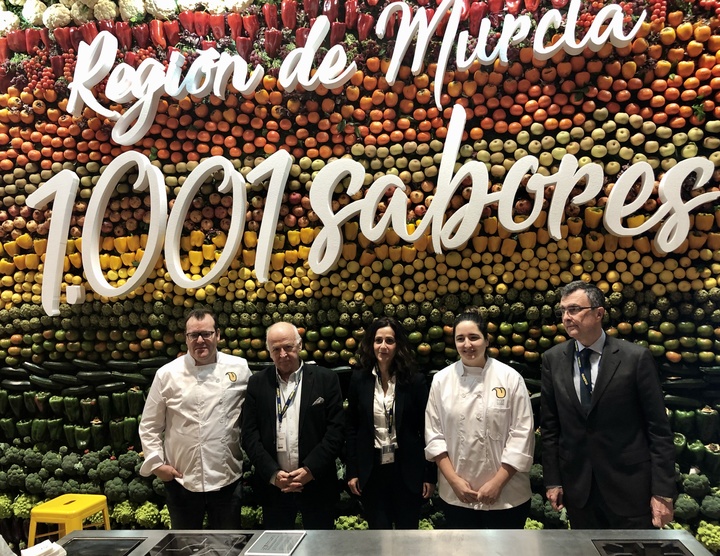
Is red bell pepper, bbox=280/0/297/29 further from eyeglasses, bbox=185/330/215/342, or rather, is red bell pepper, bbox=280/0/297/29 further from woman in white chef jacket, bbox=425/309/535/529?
woman in white chef jacket, bbox=425/309/535/529

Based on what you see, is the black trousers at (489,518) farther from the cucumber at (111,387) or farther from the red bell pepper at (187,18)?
the red bell pepper at (187,18)

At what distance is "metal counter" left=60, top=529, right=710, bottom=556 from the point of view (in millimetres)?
2039

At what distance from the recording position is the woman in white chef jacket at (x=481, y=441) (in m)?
2.87

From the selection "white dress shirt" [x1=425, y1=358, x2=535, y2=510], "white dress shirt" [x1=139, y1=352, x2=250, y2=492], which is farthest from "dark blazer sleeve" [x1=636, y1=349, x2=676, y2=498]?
"white dress shirt" [x1=139, y1=352, x2=250, y2=492]

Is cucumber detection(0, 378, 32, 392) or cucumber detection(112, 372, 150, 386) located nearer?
cucumber detection(112, 372, 150, 386)

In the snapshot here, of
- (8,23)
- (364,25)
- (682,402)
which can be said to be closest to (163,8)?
(8,23)

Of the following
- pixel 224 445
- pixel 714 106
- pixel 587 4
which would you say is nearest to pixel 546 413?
pixel 224 445

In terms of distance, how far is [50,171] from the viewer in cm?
426

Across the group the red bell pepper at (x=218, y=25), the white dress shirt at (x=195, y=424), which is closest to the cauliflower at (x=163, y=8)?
the red bell pepper at (x=218, y=25)

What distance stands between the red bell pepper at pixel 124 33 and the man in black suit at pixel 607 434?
374 cm

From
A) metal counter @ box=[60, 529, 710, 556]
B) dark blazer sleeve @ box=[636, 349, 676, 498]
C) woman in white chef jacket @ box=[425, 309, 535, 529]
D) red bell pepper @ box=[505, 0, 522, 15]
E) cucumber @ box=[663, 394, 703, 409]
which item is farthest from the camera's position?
red bell pepper @ box=[505, 0, 522, 15]

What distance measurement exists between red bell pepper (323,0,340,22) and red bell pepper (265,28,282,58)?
376 mm

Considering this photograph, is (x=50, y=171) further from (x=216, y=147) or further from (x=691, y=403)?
(x=691, y=403)

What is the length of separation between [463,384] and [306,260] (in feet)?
5.15
